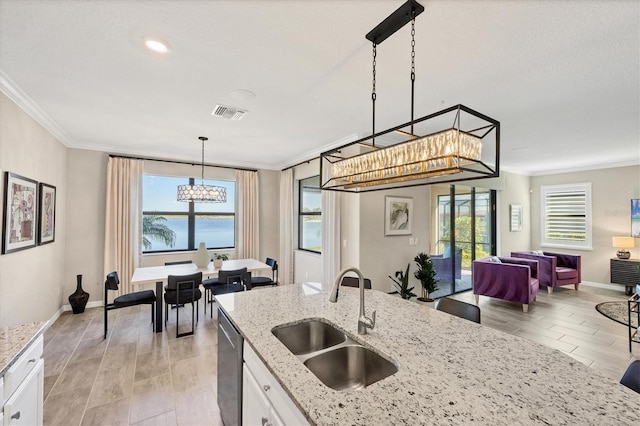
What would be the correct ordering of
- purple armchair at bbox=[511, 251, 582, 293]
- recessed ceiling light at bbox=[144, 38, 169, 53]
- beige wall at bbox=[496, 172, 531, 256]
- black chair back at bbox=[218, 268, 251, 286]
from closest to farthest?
recessed ceiling light at bbox=[144, 38, 169, 53], black chair back at bbox=[218, 268, 251, 286], purple armchair at bbox=[511, 251, 582, 293], beige wall at bbox=[496, 172, 531, 256]

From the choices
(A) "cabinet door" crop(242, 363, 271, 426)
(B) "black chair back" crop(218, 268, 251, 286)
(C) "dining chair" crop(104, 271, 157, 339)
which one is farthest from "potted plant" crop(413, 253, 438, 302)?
(C) "dining chair" crop(104, 271, 157, 339)

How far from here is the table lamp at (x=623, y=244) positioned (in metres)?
5.49

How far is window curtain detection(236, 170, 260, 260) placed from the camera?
5.80 m

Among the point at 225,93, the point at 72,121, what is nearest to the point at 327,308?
the point at 225,93

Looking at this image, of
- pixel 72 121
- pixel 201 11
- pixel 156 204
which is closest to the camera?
pixel 201 11

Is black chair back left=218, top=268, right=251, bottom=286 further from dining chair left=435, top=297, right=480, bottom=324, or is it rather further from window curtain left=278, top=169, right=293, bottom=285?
dining chair left=435, top=297, right=480, bottom=324

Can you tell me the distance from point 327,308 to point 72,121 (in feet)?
12.9

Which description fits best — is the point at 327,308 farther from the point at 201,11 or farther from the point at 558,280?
the point at 558,280

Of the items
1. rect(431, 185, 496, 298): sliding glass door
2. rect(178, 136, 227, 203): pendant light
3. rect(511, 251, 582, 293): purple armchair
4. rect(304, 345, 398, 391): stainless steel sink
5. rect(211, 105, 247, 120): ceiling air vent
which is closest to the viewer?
rect(304, 345, 398, 391): stainless steel sink

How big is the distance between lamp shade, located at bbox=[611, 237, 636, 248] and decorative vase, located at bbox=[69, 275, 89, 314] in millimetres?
9697

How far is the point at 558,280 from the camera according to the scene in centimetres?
566

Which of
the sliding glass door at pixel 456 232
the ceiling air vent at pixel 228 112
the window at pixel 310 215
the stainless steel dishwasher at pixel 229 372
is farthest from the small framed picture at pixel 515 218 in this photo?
the stainless steel dishwasher at pixel 229 372

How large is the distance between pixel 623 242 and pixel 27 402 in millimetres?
8645

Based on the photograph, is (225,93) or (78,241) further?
(78,241)
